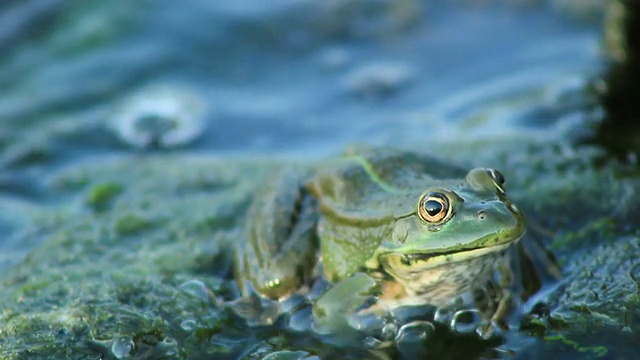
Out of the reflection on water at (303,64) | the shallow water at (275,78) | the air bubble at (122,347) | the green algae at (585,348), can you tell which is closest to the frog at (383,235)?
the green algae at (585,348)

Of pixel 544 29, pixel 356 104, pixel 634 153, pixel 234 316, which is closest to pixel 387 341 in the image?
pixel 234 316

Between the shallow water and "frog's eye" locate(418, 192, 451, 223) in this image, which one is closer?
"frog's eye" locate(418, 192, 451, 223)

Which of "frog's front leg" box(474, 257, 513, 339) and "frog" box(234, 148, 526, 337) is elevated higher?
"frog" box(234, 148, 526, 337)

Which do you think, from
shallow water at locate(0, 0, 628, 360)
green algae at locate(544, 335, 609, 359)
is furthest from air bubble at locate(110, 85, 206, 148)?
green algae at locate(544, 335, 609, 359)

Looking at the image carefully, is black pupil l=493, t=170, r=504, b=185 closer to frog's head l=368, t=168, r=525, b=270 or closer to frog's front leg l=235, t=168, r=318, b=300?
frog's head l=368, t=168, r=525, b=270

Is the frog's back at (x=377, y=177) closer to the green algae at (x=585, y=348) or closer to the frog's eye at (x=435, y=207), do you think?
the frog's eye at (x=435, y=207)

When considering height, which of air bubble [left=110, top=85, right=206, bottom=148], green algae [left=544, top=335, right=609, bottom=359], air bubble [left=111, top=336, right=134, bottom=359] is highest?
air bubble [left=110, top=85, right=206, bottom=148]

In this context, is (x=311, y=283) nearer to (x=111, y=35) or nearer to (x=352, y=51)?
(x=352, y=51)

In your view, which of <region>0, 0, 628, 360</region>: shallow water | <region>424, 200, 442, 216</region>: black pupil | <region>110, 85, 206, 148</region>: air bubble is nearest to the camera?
<region>424, 200, 442, 216</region>: black pupil
